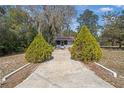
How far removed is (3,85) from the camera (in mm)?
6918

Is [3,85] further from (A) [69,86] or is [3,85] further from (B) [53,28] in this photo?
(B) [53,28]

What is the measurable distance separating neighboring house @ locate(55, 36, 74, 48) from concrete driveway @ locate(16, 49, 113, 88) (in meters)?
0.16

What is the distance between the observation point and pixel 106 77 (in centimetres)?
713

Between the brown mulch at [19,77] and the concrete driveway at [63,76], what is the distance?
0.34 ft

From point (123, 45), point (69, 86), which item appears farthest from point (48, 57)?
point (123, 45)

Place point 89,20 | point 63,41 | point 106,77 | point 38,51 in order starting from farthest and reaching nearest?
point 38,51, point 63,41, point 89,20, point 106,77

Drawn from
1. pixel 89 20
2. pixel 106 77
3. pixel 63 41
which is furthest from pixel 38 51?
pixel 106 77

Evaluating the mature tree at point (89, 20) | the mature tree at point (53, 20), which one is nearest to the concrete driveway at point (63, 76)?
the mature tree at point (53, 20)

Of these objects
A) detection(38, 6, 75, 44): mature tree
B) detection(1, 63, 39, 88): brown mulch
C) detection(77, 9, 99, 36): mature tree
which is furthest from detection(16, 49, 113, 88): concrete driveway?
detection(77, 9, 99, 36): mature tree

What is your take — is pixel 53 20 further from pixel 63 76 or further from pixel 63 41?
pixel 63 76

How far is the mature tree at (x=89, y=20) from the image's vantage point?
7.41m

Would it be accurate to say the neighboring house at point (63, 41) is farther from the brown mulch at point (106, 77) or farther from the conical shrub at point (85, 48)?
the brown mulch at point (106, 77)

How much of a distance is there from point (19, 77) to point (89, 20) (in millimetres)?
2087

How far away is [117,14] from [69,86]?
2.19m
